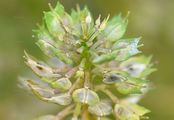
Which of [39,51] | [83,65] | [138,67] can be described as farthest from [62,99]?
[39,51]

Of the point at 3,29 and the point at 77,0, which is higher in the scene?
the point at 77,0

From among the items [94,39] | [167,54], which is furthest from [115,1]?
[94,39]

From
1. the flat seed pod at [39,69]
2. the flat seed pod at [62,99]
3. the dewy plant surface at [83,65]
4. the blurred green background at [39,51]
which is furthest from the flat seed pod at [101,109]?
the blurred green background at [39,51]

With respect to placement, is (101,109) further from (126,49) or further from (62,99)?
(126,49)

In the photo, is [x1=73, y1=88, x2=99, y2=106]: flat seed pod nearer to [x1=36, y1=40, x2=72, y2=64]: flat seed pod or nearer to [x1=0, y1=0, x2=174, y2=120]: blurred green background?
[x1=36, y1=40, x2=72, y2=64]: flat seed pod

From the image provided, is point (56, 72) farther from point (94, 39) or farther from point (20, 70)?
point (20, 70)

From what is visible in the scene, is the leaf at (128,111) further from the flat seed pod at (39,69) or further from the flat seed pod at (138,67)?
the flat seed pod at (39,69)

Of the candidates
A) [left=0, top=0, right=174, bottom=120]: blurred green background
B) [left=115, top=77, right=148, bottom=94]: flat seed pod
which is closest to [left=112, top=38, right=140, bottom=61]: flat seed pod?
[left=115, top=77, right=148, bottom=94]: flat seed pod
